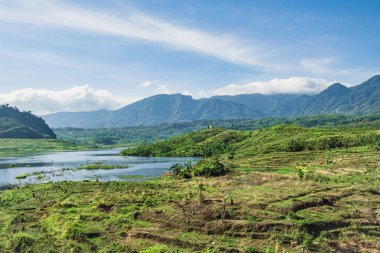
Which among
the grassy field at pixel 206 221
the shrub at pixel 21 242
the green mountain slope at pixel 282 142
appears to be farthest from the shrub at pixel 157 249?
the green mountain slope at pixel 282 142

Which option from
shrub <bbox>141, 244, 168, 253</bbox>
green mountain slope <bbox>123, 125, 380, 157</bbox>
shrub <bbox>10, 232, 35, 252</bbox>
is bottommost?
shrub <bbox>141, 244, 168, 253</bbox>

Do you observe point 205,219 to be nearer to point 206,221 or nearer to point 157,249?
point 206,221

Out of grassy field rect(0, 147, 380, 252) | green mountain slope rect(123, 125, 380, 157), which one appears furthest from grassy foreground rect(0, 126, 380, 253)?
green mountain slope rect(123, 125, 380, 157)

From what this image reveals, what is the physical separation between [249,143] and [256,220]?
135928 millimetres

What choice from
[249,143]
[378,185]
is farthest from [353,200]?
[249,143]

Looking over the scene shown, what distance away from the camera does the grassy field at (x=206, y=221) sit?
37.0 metres

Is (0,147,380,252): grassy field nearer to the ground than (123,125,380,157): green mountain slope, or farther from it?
nearer to the ground

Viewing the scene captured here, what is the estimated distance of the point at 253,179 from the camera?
254 feet

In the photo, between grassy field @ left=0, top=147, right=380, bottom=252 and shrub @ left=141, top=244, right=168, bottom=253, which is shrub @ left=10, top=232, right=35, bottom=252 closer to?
grassy field @ left=0, top=147, right=380, bottom=252

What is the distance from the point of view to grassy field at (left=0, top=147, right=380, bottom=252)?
37.0 m

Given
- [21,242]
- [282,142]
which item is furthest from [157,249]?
[282,142]

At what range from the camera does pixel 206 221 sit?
138ft

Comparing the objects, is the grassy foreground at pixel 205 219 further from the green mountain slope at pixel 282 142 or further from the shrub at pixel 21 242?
the green mountain slope at pixel 282 142

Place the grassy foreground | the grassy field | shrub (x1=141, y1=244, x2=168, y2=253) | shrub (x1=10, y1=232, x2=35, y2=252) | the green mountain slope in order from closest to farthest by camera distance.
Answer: shrub (x1=141, y1=244, x2=168, y2=253) < the grassy field < the grassy foreground < shrub (x1=10, y1=232, x2=35, y2=252) < the green mountain slope
